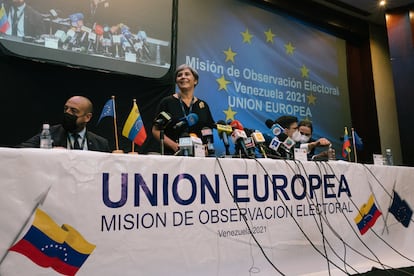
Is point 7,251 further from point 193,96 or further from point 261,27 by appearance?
point 261,27

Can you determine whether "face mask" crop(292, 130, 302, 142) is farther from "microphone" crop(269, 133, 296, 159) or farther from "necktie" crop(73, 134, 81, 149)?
"necktie" crop(73, 134, 81, 149)

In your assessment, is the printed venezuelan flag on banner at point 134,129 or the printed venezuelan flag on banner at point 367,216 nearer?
the printed venezuelan flag on banner at point 134,129

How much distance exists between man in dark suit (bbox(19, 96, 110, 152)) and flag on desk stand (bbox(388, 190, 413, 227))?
1932 millimetres

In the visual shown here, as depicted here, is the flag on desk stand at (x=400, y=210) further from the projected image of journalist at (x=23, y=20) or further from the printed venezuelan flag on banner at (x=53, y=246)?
the projected image of journalist at (x=23, y=20)

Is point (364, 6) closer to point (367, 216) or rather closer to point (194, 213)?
point (367, 216)

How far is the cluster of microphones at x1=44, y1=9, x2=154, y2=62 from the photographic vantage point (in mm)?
2480

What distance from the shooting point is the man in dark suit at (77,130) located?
2.21 meters

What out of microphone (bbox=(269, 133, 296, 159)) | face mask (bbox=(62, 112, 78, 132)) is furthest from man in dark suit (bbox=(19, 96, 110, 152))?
microphone (bbox=(269, 133, 296, 159))

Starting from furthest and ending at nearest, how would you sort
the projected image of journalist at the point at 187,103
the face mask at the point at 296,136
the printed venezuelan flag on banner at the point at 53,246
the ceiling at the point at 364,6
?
1. the ceiling at the point at 364,6
2. the face mask at the point at 296,136
3. the projected image of journalist at the point at 187,103
4. the printed venezuelan flag on banner at the point at 53,246

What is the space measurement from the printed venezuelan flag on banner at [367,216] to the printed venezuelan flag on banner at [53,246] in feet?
5.00

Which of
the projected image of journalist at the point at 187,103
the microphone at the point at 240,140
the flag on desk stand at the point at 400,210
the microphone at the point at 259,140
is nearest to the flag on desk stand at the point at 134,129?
the microphone at the point at 240,140

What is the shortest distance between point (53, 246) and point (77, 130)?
4.28 ft

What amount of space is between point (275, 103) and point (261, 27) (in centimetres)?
89

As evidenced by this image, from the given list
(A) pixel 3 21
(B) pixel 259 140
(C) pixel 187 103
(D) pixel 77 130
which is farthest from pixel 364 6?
(A) pixel 3 21
